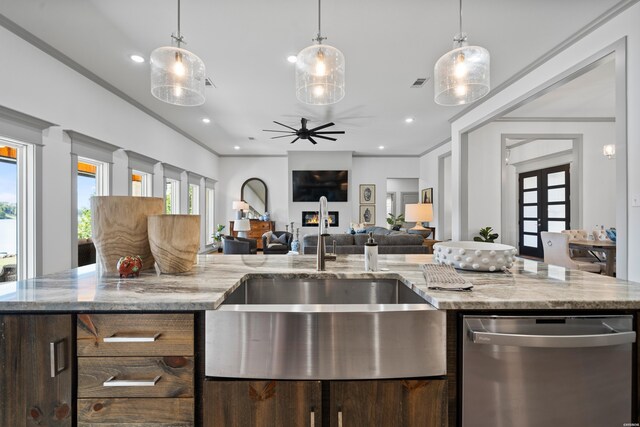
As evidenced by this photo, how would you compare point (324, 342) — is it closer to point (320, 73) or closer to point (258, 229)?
point (320, 73)

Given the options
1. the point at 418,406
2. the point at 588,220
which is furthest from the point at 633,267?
the point at 588,220

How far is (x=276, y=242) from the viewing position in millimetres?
6293

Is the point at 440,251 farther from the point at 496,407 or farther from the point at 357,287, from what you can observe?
the point at 496,407

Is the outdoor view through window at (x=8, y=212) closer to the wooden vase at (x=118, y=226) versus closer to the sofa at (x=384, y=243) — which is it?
the wooden vase at (x=118, y=226)

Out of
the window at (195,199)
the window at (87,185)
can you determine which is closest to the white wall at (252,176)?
the window at (195,199)

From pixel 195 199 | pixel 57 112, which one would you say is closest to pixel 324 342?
pixel 57 112

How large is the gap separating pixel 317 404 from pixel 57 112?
377 centimetres

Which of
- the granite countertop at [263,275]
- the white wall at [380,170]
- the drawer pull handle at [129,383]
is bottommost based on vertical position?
the drawer pull handle at [129,383]

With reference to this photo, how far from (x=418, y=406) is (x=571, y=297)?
621 millimetres

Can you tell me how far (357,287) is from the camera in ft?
4.79

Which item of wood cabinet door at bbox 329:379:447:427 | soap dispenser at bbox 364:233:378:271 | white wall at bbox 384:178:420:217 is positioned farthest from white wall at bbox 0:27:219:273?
white wall at bbox 384:178:420:217

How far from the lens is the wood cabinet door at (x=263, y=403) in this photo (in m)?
0.93

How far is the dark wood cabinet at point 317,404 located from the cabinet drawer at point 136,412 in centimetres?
9

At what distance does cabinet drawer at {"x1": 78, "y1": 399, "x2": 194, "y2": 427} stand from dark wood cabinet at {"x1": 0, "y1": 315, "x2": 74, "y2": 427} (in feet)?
0.20
